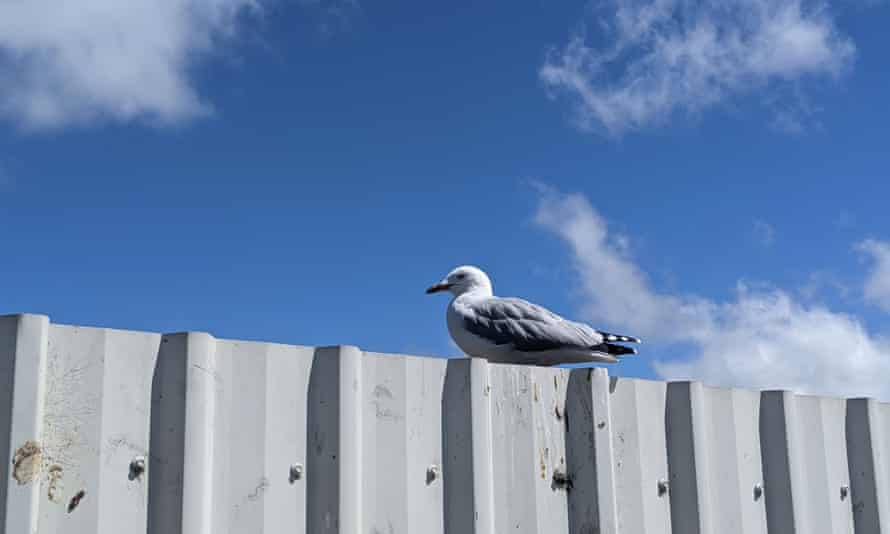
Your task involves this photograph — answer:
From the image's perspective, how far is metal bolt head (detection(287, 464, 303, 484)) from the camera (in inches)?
117

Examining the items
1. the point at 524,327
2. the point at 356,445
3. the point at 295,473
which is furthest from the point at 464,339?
the point at 295,473

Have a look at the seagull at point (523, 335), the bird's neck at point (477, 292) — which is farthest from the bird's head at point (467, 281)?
the seagull at point (523, 335)

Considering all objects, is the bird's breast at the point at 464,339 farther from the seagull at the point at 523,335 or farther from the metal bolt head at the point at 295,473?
the metal bolt head at the point at 295,473

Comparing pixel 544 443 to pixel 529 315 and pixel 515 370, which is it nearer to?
pixel 515 370

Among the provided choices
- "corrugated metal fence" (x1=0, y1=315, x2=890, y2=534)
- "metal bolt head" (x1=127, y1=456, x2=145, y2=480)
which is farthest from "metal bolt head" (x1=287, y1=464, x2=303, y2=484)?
"metal bolt head" (x1=127, y1=456, x2=145, y2=480)

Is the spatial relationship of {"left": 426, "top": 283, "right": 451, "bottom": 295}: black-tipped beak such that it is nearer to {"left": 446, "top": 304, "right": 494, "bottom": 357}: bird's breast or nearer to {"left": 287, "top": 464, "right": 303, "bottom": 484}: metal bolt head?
{"left": 446, "top": 304, "right": 494, "bottom": 357}: bird's breast

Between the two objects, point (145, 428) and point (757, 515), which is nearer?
point (145, 428)

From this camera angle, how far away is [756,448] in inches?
178

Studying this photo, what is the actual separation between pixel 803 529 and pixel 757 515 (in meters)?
0.31

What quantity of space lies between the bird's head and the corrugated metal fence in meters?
0.87

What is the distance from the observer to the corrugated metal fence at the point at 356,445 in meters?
2.57

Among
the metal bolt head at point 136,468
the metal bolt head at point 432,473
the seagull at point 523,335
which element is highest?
the seagull at point 523,335

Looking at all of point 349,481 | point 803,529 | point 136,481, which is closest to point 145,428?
point 136,481

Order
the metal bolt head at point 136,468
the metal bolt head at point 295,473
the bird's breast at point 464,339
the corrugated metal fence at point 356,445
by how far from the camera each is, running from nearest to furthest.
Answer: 1. the corrugated metal fence at point 356,445
2. the metal bolt head at point 136,468
3. the metal bolt head at point 295,473
4. the bird's breast at point 464,339
